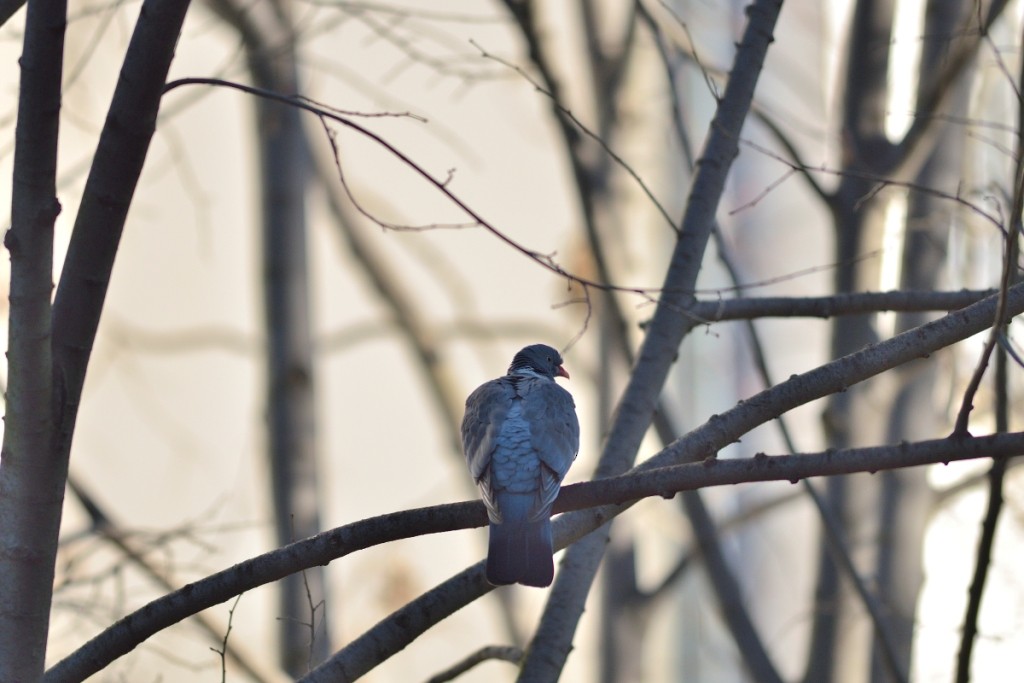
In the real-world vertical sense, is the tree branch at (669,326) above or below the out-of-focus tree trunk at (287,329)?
below

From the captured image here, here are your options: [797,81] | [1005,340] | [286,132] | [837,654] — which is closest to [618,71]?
[286,132]

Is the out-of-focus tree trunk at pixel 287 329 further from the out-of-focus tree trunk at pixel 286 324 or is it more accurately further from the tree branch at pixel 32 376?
the tree branch at pixel 32 376

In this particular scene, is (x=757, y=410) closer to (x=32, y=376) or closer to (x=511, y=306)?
(x=32, y=376)

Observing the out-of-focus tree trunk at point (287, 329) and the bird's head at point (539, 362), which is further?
the out-of-focus tree trunk at point (287, 329)

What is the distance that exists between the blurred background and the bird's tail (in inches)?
15.8

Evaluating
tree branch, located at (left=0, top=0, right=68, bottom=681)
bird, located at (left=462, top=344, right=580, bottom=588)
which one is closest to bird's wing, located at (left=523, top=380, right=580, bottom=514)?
bird, located at (left=462, top=344, right=580, bottom=588)

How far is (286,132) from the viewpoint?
4938mm

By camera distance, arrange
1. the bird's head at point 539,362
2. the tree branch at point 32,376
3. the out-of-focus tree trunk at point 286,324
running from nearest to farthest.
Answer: the tree branch at point 32,376, the bird's head at point 539,362, the out-of-focus tree trunk at point 286,324

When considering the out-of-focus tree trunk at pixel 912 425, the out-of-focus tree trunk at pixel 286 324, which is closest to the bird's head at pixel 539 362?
the out-of-focus tree trunk at pixel 912 425

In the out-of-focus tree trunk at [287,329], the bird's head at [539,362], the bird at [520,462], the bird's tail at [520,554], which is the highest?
the out-of-focus tree trunk at [287,329]

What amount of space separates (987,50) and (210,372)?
17.7 feet

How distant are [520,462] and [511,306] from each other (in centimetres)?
583

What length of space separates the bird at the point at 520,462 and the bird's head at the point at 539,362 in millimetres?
296

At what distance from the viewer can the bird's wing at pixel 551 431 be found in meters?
2.52
